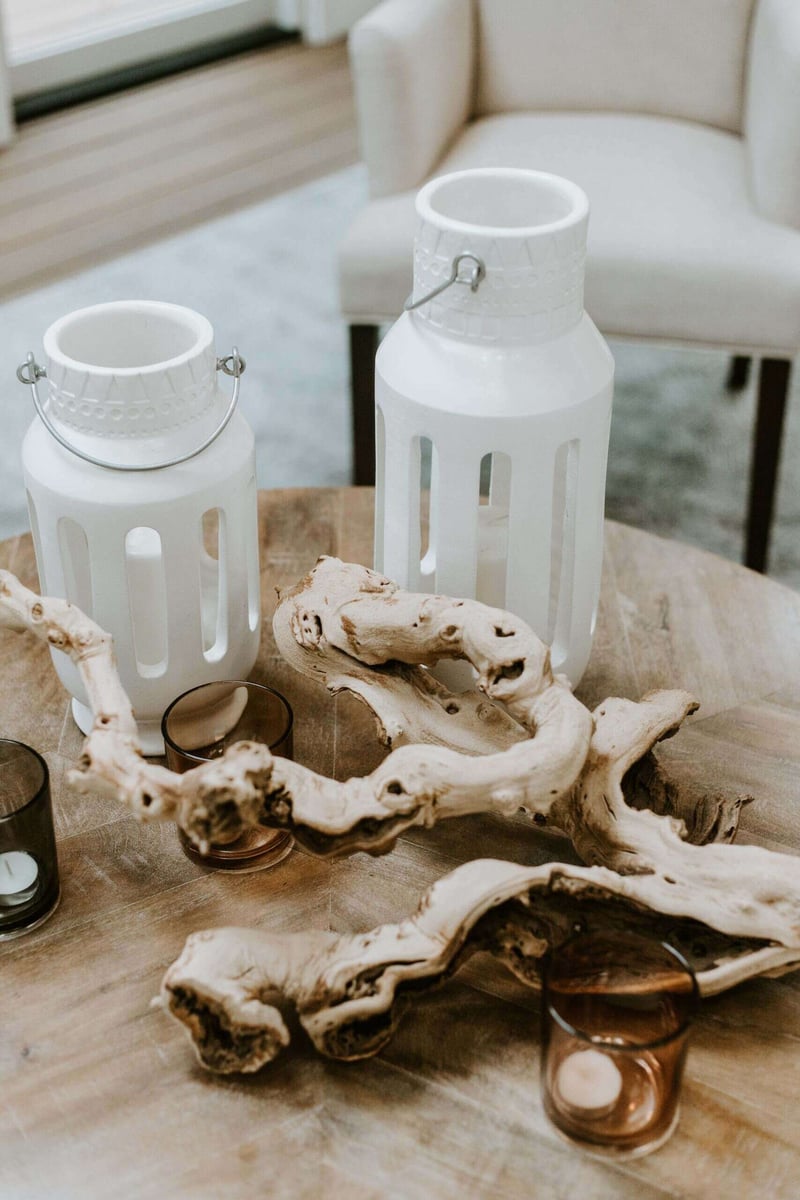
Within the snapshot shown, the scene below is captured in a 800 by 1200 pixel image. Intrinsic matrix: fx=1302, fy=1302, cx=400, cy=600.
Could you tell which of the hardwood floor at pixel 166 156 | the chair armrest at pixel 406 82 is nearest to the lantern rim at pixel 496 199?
the chair armrest at pixel 406 82

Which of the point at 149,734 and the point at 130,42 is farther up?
the point at 149,734

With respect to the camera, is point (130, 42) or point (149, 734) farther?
point (130, 42)

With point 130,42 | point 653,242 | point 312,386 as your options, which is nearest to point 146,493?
point 653,242

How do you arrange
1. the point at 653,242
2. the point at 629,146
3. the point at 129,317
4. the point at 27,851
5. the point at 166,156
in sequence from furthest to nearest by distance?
the point at 166,156
the point at 629,146
the point at 653,242
the point at 129,317
the point at 27,851

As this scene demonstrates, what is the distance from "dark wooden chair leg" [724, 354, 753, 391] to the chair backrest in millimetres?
554

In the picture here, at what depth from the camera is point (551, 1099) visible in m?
0.64

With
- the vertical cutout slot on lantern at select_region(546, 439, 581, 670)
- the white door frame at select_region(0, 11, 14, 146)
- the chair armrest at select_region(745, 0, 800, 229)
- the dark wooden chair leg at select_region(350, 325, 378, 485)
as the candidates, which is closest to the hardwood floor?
the white door frame at select_region(0, 11, 14, 146)

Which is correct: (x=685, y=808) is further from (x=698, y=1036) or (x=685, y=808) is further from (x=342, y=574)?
(x=342, y=574)

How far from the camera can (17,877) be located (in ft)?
2.48

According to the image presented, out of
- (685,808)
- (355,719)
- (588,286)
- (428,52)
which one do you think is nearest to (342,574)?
(355,719)

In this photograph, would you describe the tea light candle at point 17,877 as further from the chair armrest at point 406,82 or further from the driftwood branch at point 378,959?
the chair armrest at point 406,82

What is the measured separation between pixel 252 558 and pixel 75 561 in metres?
0.12

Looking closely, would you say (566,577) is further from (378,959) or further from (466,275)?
(378,959)

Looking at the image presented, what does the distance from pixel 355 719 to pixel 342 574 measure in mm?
140
